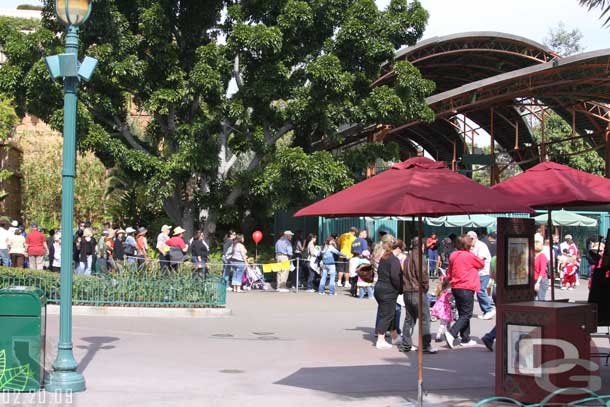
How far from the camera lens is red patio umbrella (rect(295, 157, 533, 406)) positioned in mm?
7012

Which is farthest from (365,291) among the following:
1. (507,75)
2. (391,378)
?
(507,75)

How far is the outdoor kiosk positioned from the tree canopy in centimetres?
1392

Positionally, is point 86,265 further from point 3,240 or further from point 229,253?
point 229,253

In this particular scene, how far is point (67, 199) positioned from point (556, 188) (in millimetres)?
5273

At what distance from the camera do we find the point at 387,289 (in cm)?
1193

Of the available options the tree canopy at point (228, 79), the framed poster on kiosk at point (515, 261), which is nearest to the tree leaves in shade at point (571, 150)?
the tree canopy at point (228, 79)

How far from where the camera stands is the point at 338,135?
2477 cm

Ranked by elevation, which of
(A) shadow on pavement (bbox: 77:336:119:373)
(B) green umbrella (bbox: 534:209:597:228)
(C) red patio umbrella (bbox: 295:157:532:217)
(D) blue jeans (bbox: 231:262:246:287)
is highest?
(B) green umbrella (bbox: 534:209:597:228)

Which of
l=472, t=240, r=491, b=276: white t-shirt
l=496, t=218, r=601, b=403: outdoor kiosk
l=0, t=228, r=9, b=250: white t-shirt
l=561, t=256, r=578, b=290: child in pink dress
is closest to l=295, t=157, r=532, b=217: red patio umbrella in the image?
l=496, t=218, r=601, b=403: outdoor kiosk

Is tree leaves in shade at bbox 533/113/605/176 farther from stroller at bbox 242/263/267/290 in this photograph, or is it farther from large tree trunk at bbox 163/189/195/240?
stroller at bbox 242/263/267/290

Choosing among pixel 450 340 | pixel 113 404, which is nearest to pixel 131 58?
pixel 450 340

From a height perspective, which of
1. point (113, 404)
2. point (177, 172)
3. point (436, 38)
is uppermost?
point (436, 38)

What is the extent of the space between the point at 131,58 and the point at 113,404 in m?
15.8

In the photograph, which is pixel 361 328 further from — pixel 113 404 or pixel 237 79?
pixel 237 79
